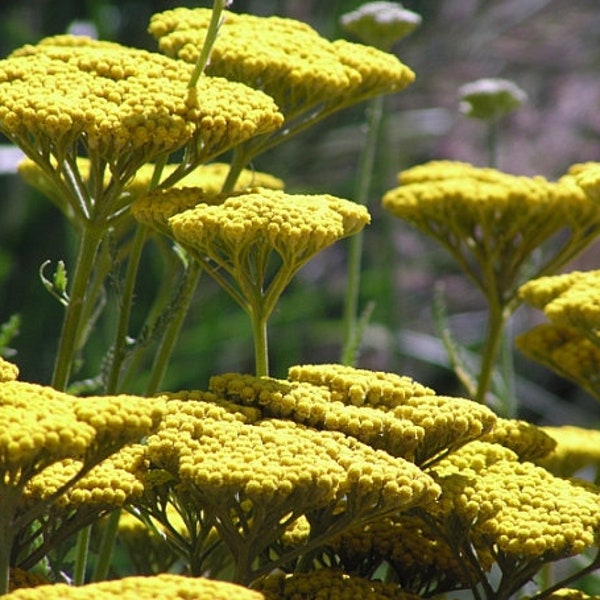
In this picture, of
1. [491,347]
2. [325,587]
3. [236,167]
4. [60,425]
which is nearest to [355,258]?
[491,347]

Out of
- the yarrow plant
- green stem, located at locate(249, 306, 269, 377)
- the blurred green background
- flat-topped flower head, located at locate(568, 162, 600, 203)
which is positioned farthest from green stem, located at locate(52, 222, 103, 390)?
the blurred green background

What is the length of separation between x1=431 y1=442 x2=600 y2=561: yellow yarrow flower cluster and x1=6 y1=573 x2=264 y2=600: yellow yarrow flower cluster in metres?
0.18

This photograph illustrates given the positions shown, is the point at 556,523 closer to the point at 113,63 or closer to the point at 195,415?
the point at 195,415

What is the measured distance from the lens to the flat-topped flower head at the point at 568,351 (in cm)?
96

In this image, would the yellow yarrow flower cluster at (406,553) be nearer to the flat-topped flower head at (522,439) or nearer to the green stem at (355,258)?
the flat-topped flower head at (522,439)

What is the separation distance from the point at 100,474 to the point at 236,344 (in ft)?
7.82

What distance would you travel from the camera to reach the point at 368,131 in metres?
1.18

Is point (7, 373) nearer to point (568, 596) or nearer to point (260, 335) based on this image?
point (260, 335)

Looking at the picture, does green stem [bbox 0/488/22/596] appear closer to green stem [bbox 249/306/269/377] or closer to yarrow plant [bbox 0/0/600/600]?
yarrow plant [bbox 0/0/600/600]

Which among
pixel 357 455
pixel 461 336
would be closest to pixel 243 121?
pixel 357 455

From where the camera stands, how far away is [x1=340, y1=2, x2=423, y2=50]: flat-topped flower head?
1149 mm

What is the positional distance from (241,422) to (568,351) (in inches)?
14.0

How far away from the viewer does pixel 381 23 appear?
3.81ft

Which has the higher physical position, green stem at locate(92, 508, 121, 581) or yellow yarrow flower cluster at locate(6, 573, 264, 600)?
yellow yarrow flower cluster at locate(6, 573, 264, 600)
